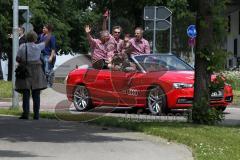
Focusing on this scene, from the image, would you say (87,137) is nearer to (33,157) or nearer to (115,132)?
(115,132)

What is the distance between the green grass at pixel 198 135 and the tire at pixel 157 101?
240 centimetres

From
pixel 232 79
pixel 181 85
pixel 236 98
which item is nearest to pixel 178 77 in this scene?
pixel 181 85

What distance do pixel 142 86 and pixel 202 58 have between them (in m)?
3.75

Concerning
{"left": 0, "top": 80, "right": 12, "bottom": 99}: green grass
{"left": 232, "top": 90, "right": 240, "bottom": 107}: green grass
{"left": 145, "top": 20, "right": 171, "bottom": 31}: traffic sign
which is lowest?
{"left": 232, "top": 90, "right": 240, "bottom": 107}: green grass

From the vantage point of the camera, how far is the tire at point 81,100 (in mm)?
17797

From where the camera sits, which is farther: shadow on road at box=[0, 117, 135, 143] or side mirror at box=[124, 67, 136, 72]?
side mirror at box=[124, 67, 136, 72]

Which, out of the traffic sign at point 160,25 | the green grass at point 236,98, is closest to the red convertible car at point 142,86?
the green grass at point 236,98

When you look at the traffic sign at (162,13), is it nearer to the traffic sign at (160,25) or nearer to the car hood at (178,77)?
the traffic sign at (160,25)

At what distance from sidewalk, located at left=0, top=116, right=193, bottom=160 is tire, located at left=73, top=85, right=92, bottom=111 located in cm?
474

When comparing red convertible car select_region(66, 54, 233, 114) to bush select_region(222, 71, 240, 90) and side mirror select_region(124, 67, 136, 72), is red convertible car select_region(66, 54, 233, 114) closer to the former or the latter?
side mirror select_region(124, 67, 136, 72)

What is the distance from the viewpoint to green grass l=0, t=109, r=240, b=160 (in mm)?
9562

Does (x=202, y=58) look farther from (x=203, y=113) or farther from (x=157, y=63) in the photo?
(x=157, y=63)

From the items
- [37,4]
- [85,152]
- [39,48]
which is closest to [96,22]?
[37,4]

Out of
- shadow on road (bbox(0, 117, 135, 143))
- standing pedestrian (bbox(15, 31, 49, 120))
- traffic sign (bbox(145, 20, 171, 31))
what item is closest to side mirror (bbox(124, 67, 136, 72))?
standing pedestrian (bbox(15, 31, 49, 120))
